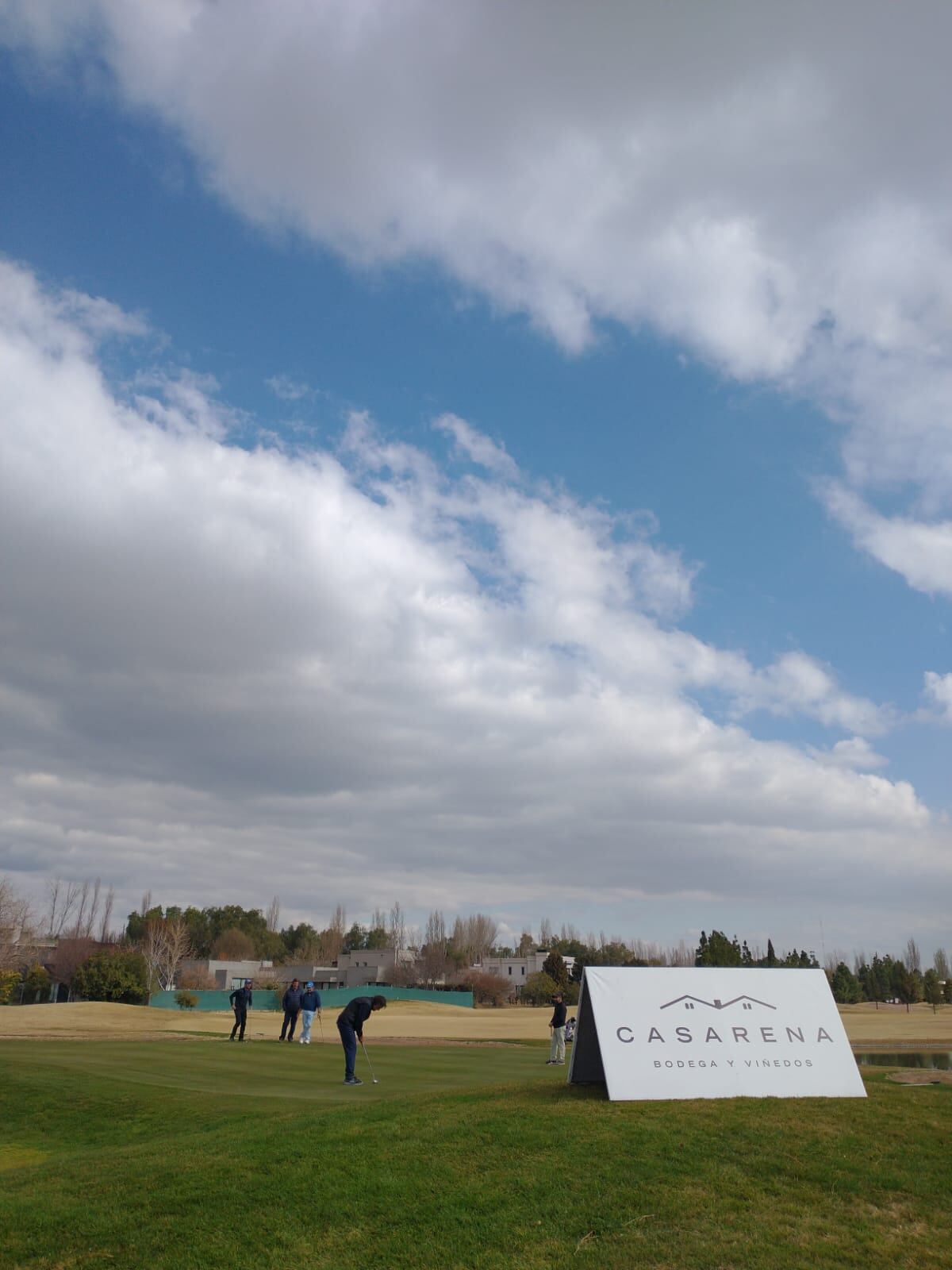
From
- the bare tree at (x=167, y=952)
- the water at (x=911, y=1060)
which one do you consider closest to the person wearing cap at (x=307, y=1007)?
the water at (x=911, y=1060)

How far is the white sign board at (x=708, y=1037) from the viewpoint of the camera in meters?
13.9

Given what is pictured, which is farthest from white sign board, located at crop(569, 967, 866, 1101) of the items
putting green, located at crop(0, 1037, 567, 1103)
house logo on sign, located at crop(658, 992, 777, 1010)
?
putting green, located at crop(0, 1037, 567, 1103)

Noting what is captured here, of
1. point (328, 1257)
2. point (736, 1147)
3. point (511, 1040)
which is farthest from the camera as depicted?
point (511, 1040)

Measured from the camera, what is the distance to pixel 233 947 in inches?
5448

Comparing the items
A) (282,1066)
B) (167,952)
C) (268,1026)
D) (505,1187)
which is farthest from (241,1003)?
(167,952)

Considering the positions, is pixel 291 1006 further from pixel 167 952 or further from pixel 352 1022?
pixel 167 952

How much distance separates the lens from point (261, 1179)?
34.8ft

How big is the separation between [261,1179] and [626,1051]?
230 inches

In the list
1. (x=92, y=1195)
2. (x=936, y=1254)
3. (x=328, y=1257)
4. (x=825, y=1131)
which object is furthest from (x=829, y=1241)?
(x=92, y=1195)

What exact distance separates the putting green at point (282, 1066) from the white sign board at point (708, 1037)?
229 centimetres

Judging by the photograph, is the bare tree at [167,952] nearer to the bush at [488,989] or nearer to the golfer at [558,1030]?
the bush at [488,989]

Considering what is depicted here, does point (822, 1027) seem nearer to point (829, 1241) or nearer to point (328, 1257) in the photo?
point (829, 1241)

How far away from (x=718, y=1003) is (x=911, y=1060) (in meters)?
29.8

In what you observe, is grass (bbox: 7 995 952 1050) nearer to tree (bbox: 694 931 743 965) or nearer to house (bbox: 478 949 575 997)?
tree (bbox: 694 931 743 965)
